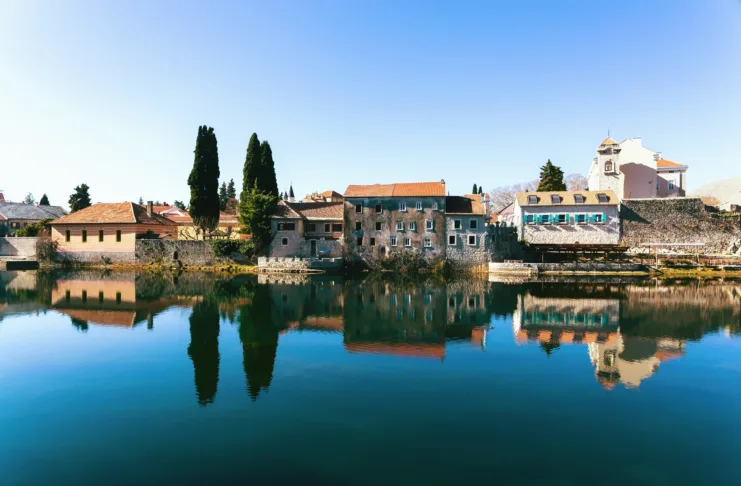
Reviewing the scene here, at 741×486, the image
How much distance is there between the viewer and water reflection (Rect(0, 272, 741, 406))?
17.2 meters

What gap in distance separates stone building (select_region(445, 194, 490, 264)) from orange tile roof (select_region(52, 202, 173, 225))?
119 feet

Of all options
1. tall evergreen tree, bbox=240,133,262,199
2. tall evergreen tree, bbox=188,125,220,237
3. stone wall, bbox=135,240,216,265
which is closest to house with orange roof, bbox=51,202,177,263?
stone wall, bbox=135,240,216,265

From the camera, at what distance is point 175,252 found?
50.9 meters

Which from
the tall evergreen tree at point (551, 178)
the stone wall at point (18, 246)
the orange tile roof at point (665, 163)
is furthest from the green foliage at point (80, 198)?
the orange tile roof at point (665, 163)

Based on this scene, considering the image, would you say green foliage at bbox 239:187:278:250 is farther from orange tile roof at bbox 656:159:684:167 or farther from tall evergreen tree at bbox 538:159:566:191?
orange tile roof at bbox 656:159:684:167

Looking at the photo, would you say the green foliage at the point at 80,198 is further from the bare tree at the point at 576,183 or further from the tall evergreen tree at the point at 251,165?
the bare tree at the point at 576,183

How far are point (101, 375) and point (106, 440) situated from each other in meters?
5.31

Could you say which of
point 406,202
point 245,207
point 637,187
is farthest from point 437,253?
point 637,187

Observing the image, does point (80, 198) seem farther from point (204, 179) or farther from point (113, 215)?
point (204, 179)

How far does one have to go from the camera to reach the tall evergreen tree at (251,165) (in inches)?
1964

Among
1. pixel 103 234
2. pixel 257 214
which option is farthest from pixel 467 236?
pixel 103 234

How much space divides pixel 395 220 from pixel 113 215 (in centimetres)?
3425

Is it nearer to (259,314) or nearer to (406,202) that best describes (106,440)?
(259,314)

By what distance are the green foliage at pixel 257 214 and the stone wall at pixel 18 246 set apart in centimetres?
2931
